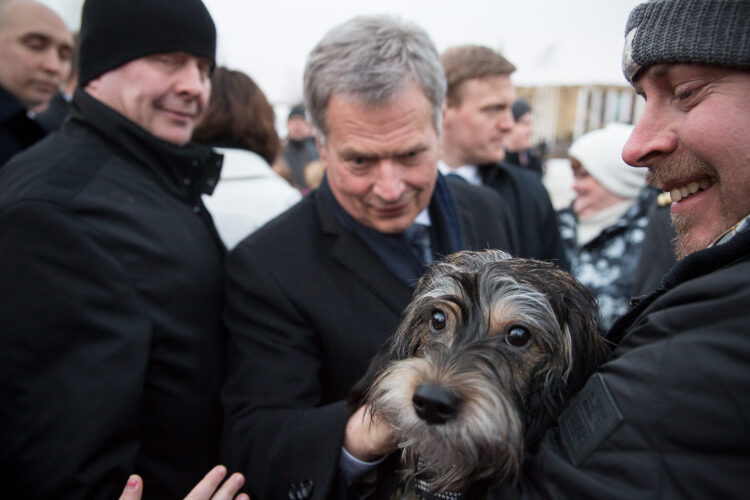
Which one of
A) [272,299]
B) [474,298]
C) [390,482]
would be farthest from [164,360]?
[474,298]

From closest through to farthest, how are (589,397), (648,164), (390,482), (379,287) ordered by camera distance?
(589,397) < (648,164) < (390,482) < (379,287)

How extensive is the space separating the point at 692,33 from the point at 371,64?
1.48 meters

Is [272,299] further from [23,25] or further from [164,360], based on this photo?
[23,25]

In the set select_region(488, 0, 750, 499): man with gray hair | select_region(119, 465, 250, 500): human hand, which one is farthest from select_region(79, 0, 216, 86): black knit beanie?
select_region(488, 0, 750, 499): man with gray hair

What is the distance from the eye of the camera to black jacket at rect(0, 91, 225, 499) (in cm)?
196

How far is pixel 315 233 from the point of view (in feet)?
8.82

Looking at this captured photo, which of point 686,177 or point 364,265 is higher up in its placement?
point 686,177

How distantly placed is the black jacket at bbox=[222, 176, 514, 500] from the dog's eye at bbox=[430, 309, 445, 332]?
52 centimetres

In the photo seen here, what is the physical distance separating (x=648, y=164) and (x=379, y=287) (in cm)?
132

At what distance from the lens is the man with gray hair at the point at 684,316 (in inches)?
43.6

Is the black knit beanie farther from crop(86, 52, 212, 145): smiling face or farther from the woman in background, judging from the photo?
the woman in background

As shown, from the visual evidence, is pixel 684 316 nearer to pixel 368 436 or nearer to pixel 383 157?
pixel 368 436

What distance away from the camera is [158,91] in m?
2.85

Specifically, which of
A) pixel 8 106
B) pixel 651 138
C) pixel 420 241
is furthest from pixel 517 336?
pixel 8 106
